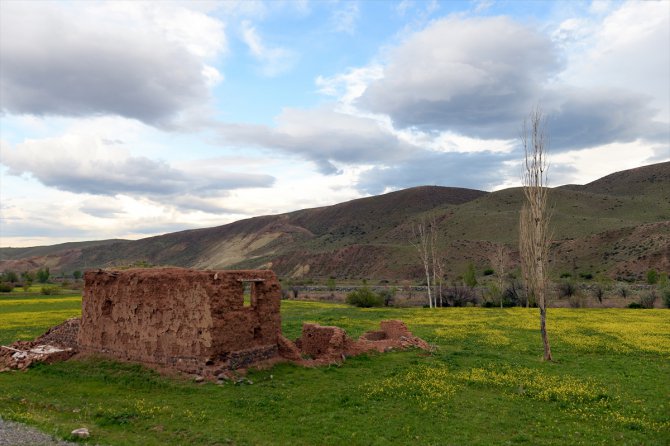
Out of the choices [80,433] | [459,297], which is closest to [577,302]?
[459,297]

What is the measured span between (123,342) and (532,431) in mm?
16133

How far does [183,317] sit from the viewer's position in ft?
60.3

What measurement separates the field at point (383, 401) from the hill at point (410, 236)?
30.5 m

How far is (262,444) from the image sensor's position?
37.9 ft

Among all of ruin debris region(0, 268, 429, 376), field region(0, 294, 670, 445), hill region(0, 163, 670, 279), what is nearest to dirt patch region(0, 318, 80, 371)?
ruin debris region(0, 268, 429, 376)

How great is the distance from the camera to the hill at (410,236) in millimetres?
86500

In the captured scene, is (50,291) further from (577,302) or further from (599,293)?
(599,293)

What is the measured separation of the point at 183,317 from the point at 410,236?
4262 inches

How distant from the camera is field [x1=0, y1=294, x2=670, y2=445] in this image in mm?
12148

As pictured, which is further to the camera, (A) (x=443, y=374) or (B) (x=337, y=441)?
(A) (x=443, y=374)

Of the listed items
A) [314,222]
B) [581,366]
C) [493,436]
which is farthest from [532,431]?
[314,222]

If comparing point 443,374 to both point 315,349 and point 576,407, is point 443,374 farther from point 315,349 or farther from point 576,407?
point 315,349

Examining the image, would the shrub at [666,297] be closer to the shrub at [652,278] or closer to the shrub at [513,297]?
the shrub at [513,297]

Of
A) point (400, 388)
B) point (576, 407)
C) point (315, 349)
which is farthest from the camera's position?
point (315, 349)
